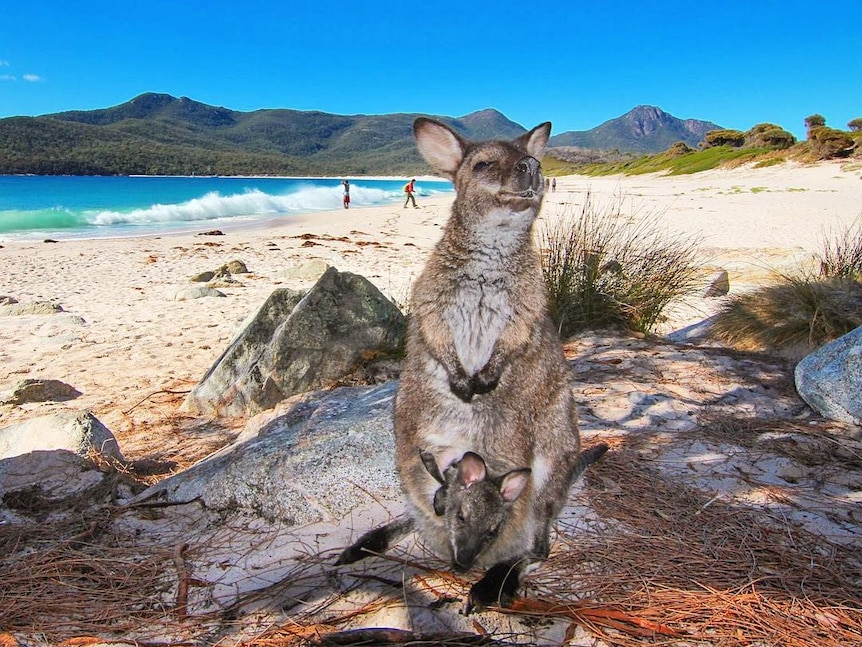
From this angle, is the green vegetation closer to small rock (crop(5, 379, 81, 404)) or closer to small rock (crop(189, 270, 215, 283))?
small rock (crop(189, 270, 215, 283))

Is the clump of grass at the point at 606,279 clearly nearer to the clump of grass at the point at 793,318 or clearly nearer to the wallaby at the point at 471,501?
the clump of grass at the point at 793,318

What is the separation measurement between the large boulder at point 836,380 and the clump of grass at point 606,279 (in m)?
2.61

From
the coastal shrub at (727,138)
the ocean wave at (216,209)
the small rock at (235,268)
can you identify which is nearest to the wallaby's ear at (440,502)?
the small rock at (235,268)

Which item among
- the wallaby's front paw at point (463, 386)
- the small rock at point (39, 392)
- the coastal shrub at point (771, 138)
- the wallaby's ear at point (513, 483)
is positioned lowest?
the small rock at point (39, 392)

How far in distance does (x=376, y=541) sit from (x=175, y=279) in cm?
1154

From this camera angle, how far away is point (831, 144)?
36688 millimetres

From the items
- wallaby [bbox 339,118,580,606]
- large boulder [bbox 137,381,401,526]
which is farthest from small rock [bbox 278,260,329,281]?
wallaby [bbox 339,118,580,606]

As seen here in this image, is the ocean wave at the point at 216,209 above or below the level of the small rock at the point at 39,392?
above

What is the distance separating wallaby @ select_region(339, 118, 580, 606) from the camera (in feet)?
8.50

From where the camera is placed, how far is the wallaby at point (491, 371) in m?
2.59

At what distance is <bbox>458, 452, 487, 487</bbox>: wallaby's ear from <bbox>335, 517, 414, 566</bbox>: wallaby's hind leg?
1.69 ft

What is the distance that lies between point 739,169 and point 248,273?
4128 centimetres

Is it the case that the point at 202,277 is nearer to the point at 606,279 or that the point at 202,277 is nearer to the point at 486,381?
the point at 606,279

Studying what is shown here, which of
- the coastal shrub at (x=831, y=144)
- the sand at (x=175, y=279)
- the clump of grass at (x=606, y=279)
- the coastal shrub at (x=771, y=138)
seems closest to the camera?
the sand at (x=175, y=279)
